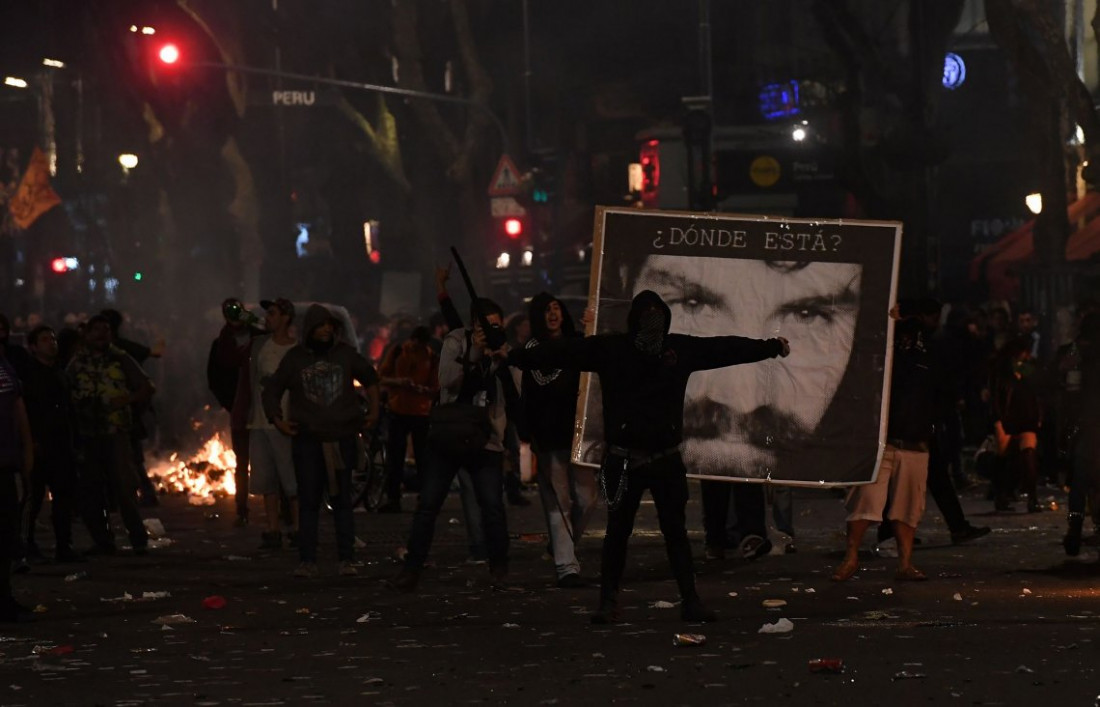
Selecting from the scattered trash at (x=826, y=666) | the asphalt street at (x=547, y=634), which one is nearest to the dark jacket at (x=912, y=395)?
the asphalt street at (x=547, y=634)

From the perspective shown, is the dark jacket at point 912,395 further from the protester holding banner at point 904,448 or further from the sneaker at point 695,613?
the sneaker at point 695,613

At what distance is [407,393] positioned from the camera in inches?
776

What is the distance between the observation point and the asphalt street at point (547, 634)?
8.62 meters

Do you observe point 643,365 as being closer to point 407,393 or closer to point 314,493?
point 314,493

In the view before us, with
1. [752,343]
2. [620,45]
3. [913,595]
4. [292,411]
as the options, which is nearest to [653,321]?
[752,343]

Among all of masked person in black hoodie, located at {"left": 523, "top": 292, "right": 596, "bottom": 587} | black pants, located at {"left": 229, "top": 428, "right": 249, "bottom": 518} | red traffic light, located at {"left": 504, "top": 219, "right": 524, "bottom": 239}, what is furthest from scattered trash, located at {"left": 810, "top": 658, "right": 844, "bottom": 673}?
red traffic light, located at {"left": 504, "top": 219, "right": 524, "bottom": 239}

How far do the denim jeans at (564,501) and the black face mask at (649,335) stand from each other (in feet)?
7.79

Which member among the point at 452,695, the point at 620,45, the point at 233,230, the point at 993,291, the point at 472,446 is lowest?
the point at 452,695

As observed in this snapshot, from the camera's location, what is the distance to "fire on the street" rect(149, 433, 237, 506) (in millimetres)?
22391

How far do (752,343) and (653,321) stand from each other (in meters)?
0.56

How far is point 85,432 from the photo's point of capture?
16078 millimetres

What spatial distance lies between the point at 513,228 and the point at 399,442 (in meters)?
23.3

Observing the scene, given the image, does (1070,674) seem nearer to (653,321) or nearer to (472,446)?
(653,321)

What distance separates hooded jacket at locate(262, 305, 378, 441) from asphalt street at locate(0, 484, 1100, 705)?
974mm
